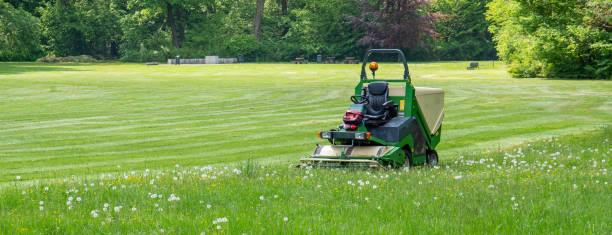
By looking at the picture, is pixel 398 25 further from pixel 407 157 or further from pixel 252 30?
pixel 407 157

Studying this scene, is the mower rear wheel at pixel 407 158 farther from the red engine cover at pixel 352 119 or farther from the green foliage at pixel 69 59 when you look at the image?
the green foliage at pixel 69 59

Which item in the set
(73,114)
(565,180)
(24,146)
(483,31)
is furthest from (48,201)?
(483,31)

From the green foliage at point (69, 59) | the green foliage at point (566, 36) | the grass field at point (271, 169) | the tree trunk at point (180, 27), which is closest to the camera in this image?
the grass field at point (271, 169)

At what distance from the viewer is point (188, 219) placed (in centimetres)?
578

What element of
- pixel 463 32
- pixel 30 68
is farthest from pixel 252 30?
pixel 30 68

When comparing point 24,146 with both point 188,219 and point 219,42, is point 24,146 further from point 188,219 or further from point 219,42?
point 219,42

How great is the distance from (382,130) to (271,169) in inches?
69.9

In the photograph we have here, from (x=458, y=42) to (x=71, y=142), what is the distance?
61630 mm

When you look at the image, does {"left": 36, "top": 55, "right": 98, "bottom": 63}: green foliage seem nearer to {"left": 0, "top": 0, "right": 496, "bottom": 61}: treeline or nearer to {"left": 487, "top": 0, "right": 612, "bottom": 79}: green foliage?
{"left": 0, "top": 0, "right": 496, "bottom": 61}: treeline

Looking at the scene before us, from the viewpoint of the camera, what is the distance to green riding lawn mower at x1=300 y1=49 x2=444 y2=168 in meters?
9.21

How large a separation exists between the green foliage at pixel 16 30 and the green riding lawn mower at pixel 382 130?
2114 inches

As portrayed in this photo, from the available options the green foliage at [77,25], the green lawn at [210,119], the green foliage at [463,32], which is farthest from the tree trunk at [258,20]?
the green lawn at [210,119]

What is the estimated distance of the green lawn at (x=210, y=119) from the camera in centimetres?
1309

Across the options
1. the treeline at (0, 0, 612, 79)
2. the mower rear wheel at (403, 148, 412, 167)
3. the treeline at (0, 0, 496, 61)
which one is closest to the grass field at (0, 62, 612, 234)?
the mower rear wheel at (403, 148, 412, 167)
